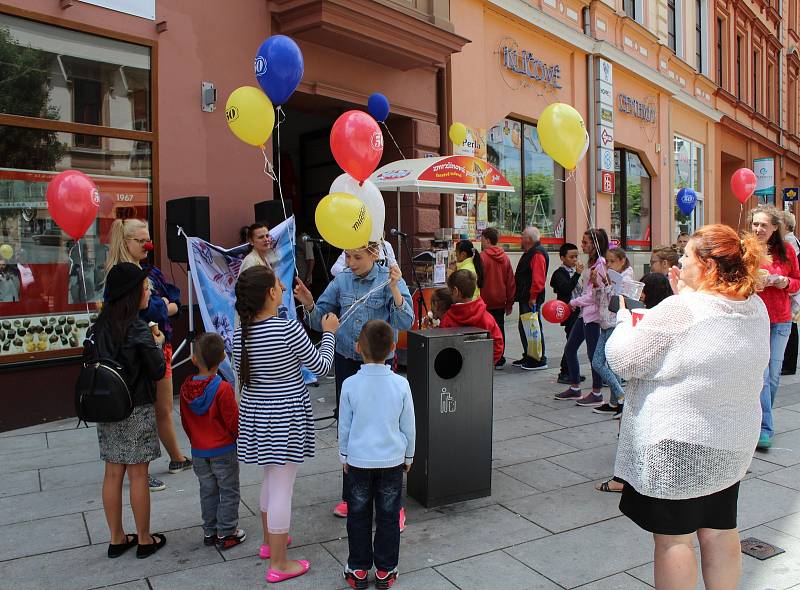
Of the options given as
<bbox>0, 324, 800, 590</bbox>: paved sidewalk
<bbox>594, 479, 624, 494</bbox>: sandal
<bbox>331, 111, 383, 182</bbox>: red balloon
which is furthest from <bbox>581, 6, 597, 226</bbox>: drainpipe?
<bbox>594, 479, 624, 494</bbox>: sandal

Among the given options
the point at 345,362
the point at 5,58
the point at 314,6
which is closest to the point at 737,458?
the point at 345,362

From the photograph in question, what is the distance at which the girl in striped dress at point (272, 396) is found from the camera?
3197mm

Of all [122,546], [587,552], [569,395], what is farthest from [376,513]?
[569,395]

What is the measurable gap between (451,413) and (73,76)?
17.2 feet

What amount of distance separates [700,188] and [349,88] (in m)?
14.6

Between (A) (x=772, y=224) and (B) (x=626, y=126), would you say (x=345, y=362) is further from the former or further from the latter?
(B) (x=626, y=126)

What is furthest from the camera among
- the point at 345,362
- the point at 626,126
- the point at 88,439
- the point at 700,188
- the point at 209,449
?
the point at 700,188

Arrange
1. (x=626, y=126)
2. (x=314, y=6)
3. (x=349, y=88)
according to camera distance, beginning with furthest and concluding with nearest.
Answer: (x=626, y=126) → (x=349, y=88) → (x=314, y=6)

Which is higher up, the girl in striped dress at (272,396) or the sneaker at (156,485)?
the girl in striped dress at (272,396)

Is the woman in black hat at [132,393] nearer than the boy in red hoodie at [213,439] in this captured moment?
Yes

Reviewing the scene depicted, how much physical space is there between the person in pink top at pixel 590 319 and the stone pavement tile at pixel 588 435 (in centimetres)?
73

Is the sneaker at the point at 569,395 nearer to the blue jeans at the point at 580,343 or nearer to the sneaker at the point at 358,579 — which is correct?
the blue jeans at the point at 580,343

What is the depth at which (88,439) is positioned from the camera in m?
5.75

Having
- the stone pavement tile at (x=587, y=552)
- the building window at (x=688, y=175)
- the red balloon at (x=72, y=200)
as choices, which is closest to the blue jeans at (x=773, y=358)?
the stone pavement tile at (x=587, y=552)
